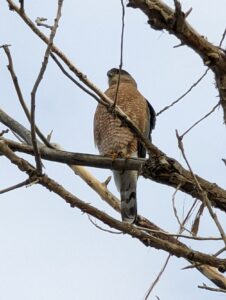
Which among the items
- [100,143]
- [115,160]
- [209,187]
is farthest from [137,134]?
[100,143]

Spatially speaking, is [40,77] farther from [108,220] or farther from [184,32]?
[184,32]

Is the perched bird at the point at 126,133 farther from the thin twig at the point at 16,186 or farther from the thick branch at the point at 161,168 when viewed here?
the thin twig at the point at 16,186

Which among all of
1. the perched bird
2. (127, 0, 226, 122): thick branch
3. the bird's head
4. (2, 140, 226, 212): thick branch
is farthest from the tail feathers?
(127, 0, 226, 122): thick branch

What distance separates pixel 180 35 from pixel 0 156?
999 mm

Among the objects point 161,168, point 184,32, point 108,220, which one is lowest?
point 108,220

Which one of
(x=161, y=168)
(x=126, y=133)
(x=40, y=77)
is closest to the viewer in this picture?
(x=40, y=77)

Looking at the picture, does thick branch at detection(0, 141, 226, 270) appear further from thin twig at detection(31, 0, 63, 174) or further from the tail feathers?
the tail feathers

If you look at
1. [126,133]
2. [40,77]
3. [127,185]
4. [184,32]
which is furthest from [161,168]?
[126,133]

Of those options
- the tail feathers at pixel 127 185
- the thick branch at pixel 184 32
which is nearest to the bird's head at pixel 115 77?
the tail feathers at pixel 127 185

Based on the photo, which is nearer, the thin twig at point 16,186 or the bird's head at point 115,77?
the thin twig at point 16,186

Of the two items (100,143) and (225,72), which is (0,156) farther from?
(100,143)

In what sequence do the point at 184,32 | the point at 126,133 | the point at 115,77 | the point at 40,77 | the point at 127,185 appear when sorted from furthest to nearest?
the point at 115,77, the point at 126,133, the point at 127,185, the point at 184,32, the point at 40,77

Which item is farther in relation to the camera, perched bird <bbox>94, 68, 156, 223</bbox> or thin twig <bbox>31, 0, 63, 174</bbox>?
perched bird <bbox>94, 68, 156, 223</bbox>

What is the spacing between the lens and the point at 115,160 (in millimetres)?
3271
